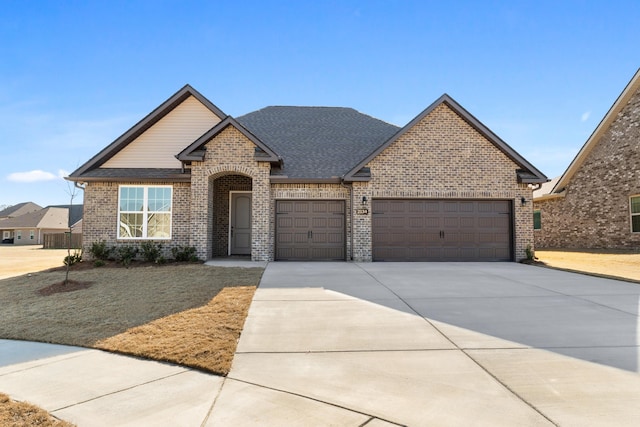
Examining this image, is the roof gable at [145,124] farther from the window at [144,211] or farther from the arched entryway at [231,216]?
the arched entryway at [231,216]

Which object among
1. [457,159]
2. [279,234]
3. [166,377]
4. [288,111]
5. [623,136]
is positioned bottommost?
[166,377]

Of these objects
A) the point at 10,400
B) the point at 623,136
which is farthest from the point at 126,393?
the point at 623,136

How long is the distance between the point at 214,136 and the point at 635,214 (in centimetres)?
2032

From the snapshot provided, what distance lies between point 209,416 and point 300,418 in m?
0.70

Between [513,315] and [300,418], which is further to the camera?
[513,315]

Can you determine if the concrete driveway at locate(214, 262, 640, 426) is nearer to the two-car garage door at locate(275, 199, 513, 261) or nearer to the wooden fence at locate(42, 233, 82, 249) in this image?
the two-car garage door at locate(275, 199, 513, 261)

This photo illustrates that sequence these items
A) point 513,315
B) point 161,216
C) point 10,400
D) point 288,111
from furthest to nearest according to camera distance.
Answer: point 288,111
point 161,216
point 513,315
point 10,400

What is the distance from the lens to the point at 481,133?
43.0ft

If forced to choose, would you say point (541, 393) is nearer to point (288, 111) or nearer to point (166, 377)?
point (166, 377)

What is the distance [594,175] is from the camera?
19.3 m

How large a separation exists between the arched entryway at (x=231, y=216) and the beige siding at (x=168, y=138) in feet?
6.50

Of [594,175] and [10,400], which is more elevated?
[594,175]

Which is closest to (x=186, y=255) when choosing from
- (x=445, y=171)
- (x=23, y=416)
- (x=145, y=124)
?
(x=145, y=124)

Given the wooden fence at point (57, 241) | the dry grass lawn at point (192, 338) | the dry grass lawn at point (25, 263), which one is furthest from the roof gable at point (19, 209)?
the dry grass lawn at point (192, 338)
